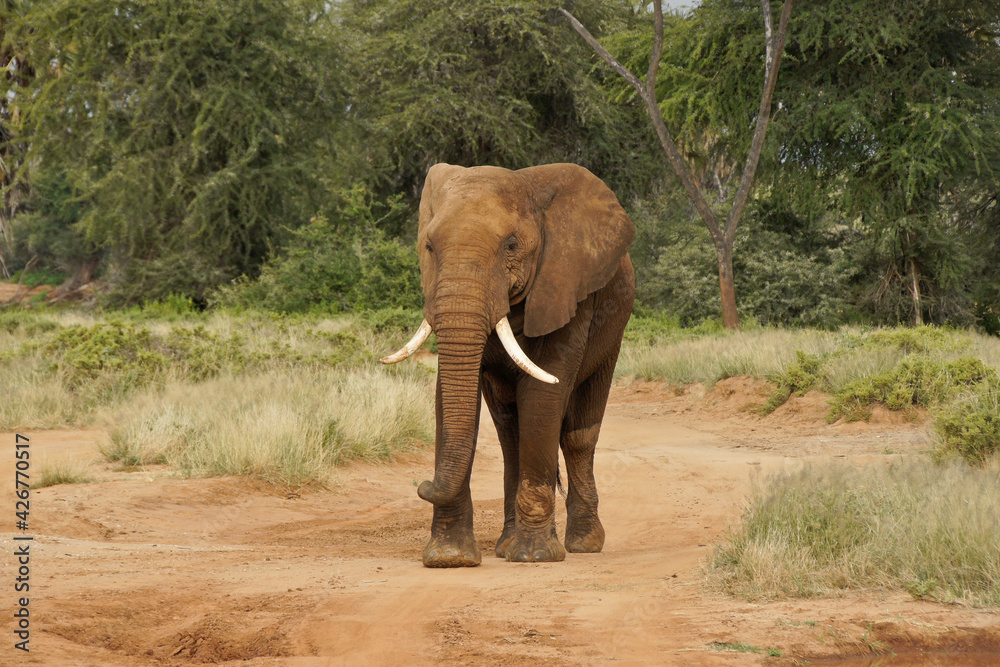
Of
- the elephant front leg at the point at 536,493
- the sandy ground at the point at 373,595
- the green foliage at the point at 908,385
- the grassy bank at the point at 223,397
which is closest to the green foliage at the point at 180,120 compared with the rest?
the grassy bank at the point at 223,397

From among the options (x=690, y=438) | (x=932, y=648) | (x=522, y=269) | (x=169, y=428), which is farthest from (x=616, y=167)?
(x=932, y=648)

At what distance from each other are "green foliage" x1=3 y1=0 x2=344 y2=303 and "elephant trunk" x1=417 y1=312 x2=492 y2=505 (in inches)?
826

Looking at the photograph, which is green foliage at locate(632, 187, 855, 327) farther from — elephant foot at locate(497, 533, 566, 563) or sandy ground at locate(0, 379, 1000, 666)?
elephant foot at locate(497, 533, 566, 563)

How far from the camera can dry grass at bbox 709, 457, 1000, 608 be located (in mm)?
5031

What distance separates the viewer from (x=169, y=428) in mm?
10266

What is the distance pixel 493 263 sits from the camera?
19.7 ft

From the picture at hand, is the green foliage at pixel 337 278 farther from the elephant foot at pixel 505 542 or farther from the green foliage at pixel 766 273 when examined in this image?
the elephant foot at pixel 505 542

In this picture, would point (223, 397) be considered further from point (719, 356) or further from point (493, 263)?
point (719, 356)

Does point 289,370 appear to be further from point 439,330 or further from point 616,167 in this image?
point 616,167

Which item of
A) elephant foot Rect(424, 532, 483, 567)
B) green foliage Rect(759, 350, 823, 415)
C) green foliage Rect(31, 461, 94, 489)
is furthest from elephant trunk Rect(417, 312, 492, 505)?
green foliage Rect(759, 350, 823, 415)

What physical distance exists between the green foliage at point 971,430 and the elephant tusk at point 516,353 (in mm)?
4811

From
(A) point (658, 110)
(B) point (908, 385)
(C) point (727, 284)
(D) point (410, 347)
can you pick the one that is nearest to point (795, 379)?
(B) point (908, 385)

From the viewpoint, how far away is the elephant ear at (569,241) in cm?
630

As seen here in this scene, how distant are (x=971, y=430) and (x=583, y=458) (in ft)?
12.6
